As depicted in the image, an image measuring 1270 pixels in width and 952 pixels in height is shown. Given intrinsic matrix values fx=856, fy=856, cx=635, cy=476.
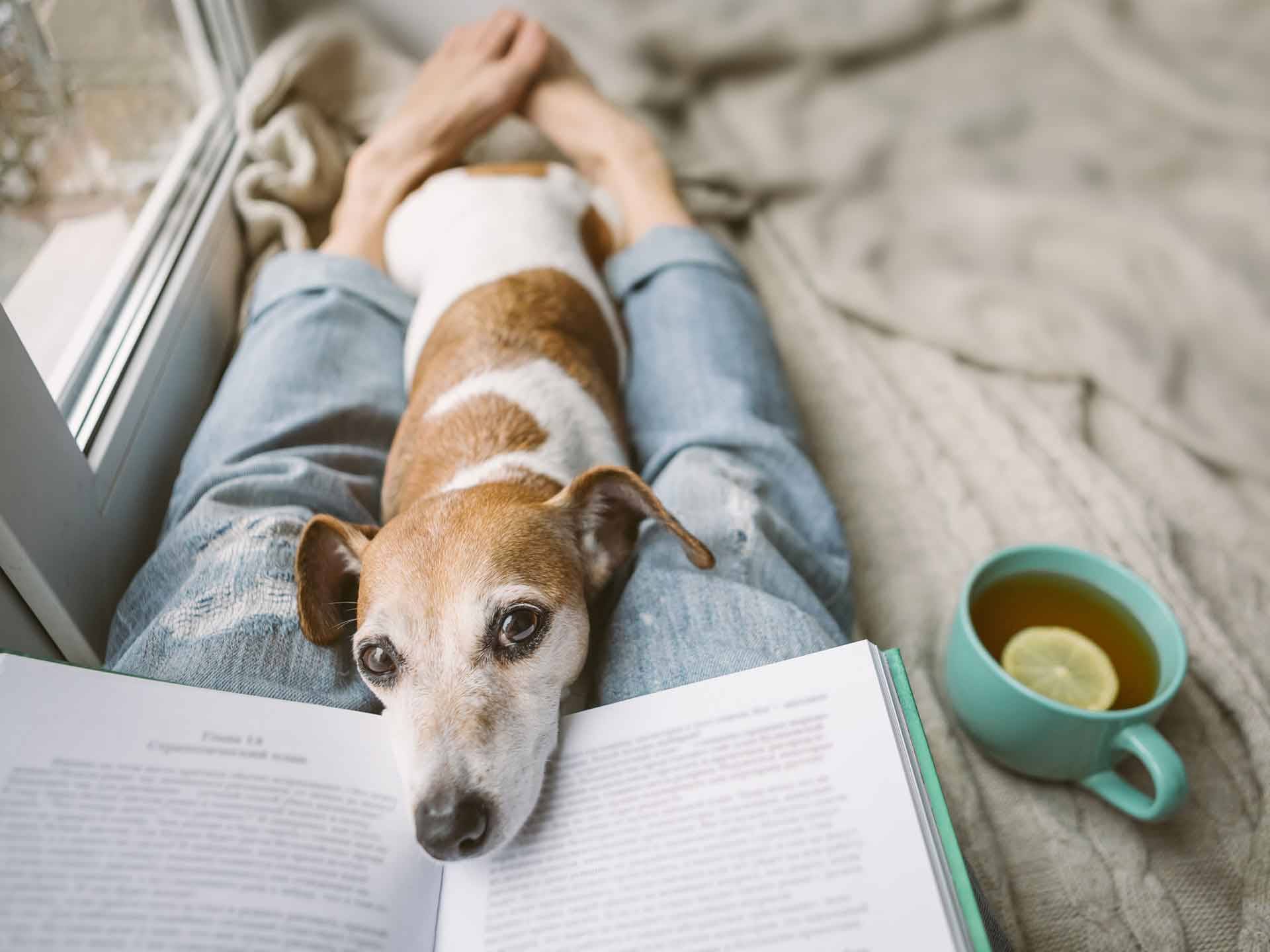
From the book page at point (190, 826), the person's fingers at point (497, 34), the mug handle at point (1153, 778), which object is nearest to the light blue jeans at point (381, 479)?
the book page at point (190, 826)

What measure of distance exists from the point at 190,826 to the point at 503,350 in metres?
0.78

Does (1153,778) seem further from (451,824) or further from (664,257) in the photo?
(664,257)

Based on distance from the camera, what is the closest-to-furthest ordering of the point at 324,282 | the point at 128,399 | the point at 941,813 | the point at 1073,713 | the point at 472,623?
the point at 941,813 → the point at 472,623 → the point at 1073,713 → the point at 128,399 → the point at 324,282

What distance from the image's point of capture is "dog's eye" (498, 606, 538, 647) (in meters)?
0.87

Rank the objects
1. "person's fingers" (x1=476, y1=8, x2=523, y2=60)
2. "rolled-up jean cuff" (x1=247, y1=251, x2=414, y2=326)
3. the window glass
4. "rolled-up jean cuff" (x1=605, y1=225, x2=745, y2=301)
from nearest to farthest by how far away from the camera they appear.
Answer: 1. the window glass
2. "rolled-up jean cuff" (x1=247, y1=251, x2=414, y2=326)
3. "rolled-up jean cuff" (x1=605, y1=225, x2=745, y2=301)
4. "person's fingers" (x1=476, y1=8, x2=523, y2=60)

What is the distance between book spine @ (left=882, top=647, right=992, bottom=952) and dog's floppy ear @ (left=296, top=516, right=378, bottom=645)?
1.93ft

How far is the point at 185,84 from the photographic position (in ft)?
5.83

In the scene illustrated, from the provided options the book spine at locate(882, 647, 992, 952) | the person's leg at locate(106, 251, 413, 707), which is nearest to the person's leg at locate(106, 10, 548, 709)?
the person's leg at locate(106, 251, 413, 707)

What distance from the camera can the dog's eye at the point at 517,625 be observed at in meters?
0.87

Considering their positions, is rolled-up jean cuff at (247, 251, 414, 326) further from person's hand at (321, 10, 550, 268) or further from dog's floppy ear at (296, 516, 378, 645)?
dog's floppy ear at (296, 516, 378, 645)

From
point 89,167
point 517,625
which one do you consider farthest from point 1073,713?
point 89,167

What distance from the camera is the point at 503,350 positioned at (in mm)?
1312

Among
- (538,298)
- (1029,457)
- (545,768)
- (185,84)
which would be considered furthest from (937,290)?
(185,84)

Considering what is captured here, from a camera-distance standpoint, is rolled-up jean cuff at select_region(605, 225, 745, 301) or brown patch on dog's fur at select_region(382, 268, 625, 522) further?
rolled-up jean cuff at select_region(605, 225, 745, 301)
